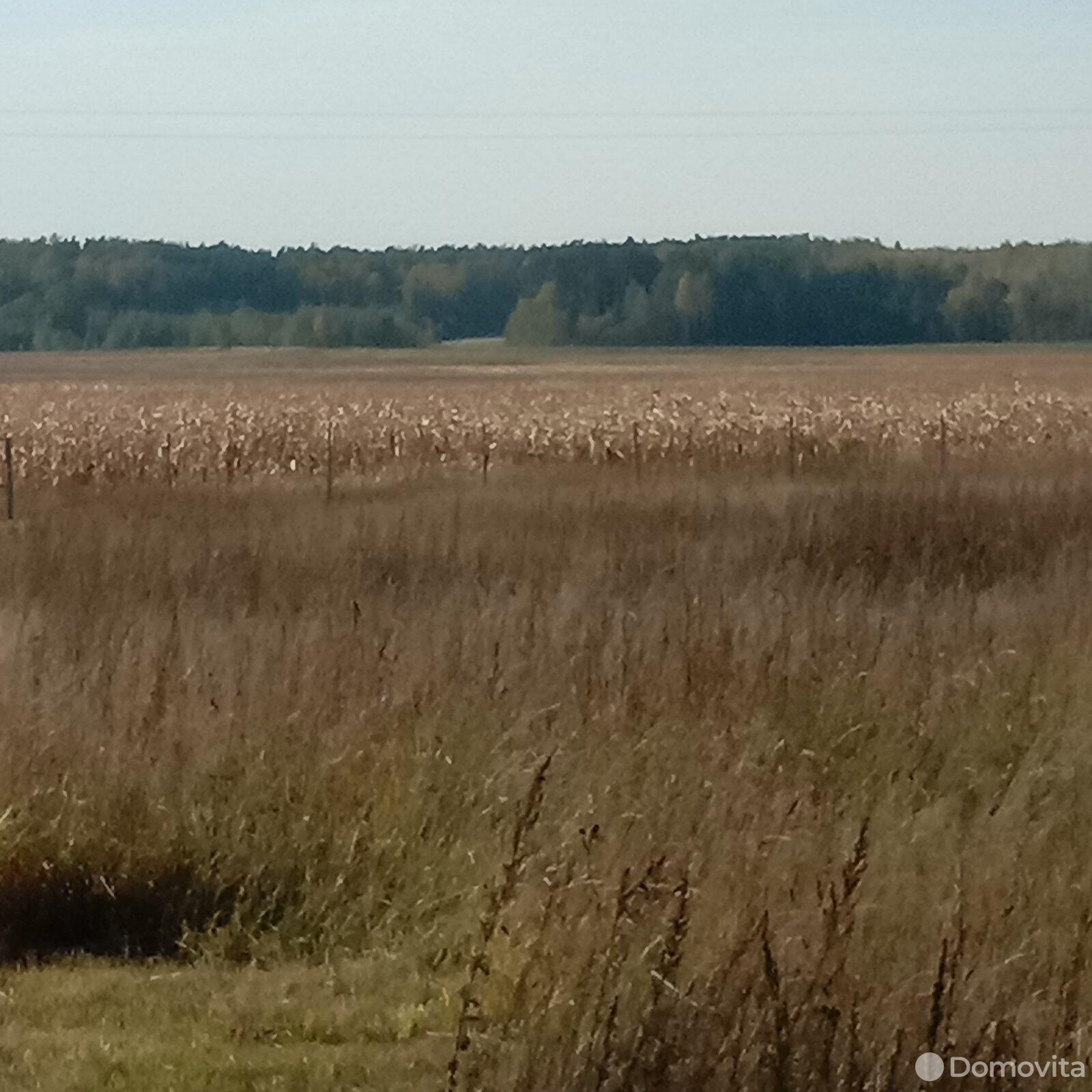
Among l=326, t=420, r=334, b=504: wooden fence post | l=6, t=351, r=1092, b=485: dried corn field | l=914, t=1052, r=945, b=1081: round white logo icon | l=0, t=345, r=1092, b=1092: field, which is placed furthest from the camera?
l=6, t=351, r=1092, b=485: dried corn field

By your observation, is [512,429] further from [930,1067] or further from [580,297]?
[580,297]

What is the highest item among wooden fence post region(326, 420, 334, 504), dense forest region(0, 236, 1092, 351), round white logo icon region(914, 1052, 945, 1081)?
dense forest region(0, 236, 1092, 351)

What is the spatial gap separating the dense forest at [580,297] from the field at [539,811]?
120 m

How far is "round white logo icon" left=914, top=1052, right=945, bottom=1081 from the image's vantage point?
455cm

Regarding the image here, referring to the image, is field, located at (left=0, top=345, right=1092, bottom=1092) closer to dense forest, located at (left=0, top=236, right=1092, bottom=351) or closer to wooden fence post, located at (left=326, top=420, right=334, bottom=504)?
wooden fence post, located at (left=326, top=420, right=334, bottom=504)

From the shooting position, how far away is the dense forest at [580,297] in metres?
136

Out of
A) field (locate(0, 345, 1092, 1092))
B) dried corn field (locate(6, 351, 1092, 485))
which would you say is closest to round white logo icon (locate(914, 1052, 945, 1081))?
field (locate(0, 345, 1092, 1092))

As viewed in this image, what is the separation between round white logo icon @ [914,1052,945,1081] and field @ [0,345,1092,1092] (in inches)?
2.5

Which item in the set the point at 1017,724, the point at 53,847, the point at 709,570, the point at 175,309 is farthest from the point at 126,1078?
the point at 175,309

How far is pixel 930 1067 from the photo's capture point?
15.0 ft

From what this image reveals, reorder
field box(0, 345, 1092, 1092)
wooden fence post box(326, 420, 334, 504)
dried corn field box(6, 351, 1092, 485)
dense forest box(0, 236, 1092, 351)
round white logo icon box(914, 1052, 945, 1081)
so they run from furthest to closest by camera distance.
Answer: dense forest box(0, 236, 1092, 351), dried corn field box(6, 351, 1092, 485), wooden fence post box(326, 420, 334, 504), field box(0, 345, 1092, 1092), round white logo icon box(914, 1052, 945, 1081)

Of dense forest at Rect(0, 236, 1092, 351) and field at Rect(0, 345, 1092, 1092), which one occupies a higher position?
dense forest at Rect(0, 236, 1092, 351)

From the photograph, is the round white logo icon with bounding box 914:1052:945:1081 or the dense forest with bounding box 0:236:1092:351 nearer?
the round white logo icon with bounding box 914:1052:945:1081

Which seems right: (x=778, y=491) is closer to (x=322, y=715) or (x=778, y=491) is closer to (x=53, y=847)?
(x=322, y=715)
